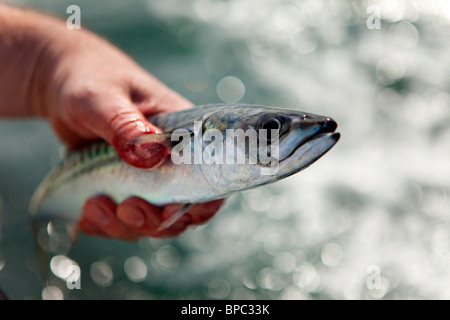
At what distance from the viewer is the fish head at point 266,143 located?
202cm

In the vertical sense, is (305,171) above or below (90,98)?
above

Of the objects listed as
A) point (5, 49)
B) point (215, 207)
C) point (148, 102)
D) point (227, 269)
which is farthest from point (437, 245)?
point (5, 49)

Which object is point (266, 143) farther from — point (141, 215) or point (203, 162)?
point (141, 215)

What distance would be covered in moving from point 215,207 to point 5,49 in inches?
91.5

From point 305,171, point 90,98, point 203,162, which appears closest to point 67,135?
point 90,98

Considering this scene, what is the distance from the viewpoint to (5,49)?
3834 millimetres

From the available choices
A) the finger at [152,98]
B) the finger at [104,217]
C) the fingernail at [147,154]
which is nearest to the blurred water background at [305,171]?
the finger at [104,217]

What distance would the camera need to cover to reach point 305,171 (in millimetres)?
5859

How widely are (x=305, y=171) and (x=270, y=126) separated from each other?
3.86 meters

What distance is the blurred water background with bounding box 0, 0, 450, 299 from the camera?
459cm

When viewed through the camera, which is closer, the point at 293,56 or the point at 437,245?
the point at 437,245

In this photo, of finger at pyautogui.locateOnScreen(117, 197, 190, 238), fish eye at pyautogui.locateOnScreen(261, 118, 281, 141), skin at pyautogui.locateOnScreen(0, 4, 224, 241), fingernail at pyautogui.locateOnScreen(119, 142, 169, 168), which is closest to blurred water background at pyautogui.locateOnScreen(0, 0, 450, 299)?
skin at pyautogui.locateOnScreen(0, 4, 224, 241)

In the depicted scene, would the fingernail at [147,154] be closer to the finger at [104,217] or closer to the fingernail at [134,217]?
the fingernail at [134,217]

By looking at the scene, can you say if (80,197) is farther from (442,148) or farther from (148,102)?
(442,148)
